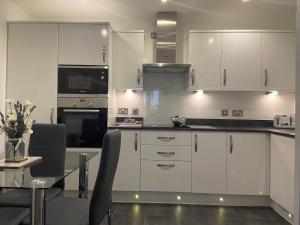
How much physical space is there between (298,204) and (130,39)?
312 centimetres

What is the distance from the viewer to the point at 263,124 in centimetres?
415

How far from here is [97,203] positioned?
1.51 m

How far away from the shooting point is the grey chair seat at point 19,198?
6.42ft

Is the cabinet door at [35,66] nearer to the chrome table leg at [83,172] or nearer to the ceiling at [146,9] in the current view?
the ceiling at [146,9]

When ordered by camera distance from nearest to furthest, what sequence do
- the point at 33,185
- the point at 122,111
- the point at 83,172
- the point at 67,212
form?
the point at 33,185 < the point at 67,212 < the point at 83,172 < the point at 122,111

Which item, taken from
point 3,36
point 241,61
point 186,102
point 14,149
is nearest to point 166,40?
point 186,102

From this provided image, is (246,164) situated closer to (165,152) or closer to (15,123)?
(165,152)

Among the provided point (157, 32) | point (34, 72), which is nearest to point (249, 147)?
point (157, 32)

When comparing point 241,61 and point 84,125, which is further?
point 241,61

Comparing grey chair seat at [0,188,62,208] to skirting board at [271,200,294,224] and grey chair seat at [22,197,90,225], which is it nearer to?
grey chair seat at [22,197,90,225]

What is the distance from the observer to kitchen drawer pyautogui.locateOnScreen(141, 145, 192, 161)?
3574 millimetres

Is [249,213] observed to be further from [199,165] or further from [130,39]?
[130,39]

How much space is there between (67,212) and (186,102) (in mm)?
2765

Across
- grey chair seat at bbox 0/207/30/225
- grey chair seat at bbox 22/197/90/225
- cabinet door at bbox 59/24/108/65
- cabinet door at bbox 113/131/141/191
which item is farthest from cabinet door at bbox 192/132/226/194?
grey chair seat at bbox 0/207/30/225
